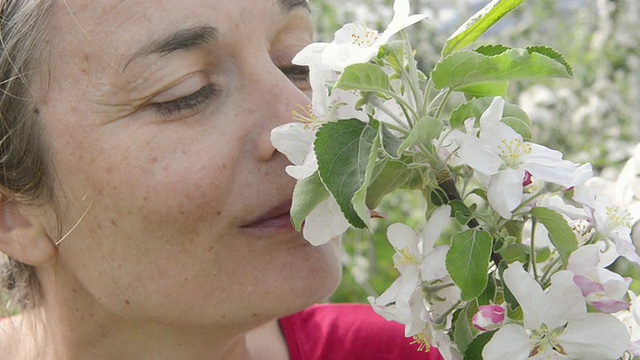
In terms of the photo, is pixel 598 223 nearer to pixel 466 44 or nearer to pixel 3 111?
pixel 466 44

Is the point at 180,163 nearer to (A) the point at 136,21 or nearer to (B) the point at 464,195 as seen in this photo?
(A) the point at 136,21

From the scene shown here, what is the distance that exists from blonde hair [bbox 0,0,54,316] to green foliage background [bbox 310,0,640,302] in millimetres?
2646

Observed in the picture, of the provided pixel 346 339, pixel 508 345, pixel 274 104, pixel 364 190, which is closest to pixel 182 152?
pixel 274 104

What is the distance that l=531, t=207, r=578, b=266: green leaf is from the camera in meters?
0.93

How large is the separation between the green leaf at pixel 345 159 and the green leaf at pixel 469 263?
101 mm

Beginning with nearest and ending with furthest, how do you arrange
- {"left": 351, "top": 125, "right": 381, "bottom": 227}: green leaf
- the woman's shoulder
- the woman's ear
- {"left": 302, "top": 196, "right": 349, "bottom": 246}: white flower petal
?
{"left": 351, "top": 125, "right": 381, "bottom": 227}: green leaf, {"left": 302, "top": 196, "right": 349, "bottom": 246}: white flower petal, the woman's ear, the woman's shoulder

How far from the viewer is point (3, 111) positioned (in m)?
1.43

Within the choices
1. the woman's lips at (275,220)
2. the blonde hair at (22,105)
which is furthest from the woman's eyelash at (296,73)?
the blonde hair at (22,105)

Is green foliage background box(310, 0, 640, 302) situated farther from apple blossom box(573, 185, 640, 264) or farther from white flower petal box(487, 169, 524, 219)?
white flower petal box(487, 169, 524, 219)

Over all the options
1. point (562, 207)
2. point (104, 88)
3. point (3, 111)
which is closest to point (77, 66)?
point (104, 88)

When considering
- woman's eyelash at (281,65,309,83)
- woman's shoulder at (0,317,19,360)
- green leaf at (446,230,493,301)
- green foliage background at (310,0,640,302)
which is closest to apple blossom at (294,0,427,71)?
green leaf at (446,230,493,301)

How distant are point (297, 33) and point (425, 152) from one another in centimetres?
56

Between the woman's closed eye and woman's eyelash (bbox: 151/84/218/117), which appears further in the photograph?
the woman's closed eye

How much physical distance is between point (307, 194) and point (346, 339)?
3.58 feet
